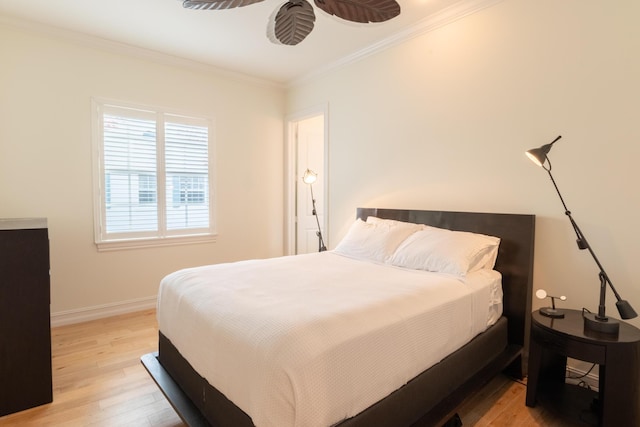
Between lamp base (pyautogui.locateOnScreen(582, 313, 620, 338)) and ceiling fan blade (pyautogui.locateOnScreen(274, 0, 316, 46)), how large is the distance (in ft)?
Answer: 7.62

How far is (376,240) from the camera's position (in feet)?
9.32

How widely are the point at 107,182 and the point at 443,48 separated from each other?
3516 millimetres

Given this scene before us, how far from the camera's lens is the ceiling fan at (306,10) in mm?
1778

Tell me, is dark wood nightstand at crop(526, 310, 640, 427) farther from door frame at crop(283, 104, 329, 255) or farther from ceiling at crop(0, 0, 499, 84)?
door frame at crop(283, 104, 329, 255)

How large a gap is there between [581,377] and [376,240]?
65.0 inches

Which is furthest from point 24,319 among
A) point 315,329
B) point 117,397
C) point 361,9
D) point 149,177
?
point 361,9

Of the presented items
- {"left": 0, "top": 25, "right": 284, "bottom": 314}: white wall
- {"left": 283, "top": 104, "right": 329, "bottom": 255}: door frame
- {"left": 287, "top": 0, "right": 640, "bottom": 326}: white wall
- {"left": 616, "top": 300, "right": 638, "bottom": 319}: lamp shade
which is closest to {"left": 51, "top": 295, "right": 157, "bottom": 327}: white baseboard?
{"left": 0, "top": 25, "right": 284, "bottom": 314}: white wall

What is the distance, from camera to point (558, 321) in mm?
1896

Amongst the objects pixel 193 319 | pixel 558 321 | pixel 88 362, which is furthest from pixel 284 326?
pixel 88 362

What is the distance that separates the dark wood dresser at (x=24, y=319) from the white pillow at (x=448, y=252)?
2359 mm

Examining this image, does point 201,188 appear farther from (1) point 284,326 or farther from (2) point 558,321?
(2) point 558,321

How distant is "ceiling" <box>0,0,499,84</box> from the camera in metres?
2.69

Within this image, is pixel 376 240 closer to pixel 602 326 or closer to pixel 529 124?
pixel 529 124

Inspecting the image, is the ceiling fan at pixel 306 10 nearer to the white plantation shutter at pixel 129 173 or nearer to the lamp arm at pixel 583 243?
the lamp arm at pixel 583 243
